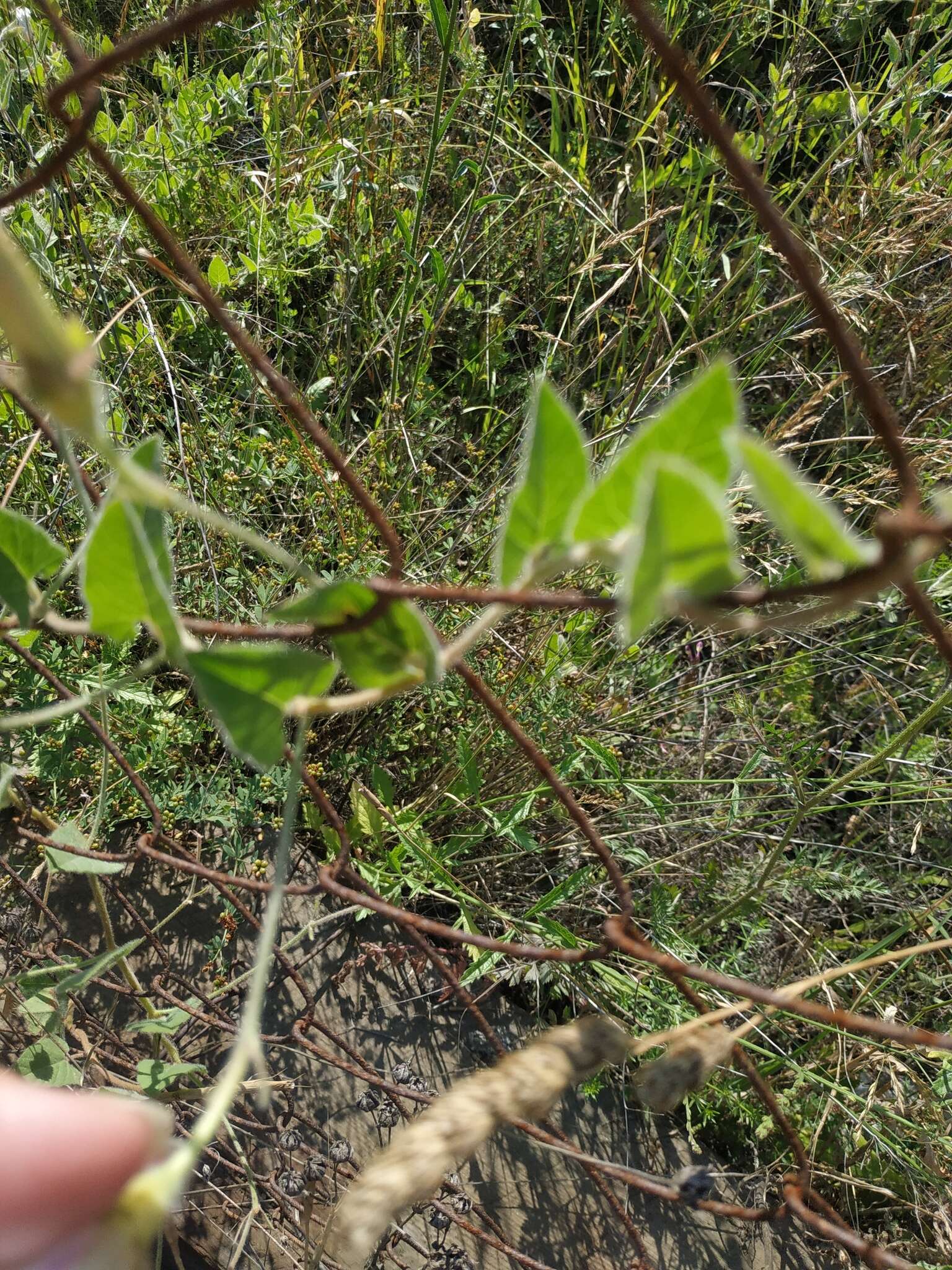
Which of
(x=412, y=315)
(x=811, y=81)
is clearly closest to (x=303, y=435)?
(x=412, y=315)

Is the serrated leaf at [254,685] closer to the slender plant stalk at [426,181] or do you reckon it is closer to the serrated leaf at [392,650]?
the serrated leaf at [392,650]

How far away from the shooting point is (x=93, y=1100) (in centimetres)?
38

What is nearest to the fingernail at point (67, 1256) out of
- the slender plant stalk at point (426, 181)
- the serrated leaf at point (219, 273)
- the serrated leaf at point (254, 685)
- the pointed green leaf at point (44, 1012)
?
the serrated leaf at point (254, 685)

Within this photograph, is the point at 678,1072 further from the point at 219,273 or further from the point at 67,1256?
the point at 219,273

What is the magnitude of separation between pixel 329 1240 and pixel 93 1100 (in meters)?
0.90

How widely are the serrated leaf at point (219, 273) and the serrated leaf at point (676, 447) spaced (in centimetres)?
144

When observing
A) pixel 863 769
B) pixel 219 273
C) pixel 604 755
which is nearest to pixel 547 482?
pixel 863 769

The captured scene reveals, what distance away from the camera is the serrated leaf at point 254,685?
0.32m

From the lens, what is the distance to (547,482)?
314 mm

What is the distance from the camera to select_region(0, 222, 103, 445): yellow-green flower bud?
0.81ft

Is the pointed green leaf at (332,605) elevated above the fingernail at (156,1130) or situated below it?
above

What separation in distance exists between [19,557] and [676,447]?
0.31 m

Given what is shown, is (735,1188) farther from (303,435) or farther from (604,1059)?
(303,435)

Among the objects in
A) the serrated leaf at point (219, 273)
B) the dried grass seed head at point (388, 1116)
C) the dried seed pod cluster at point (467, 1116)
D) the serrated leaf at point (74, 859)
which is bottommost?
the dried grass seed head at point (388, 1116)
